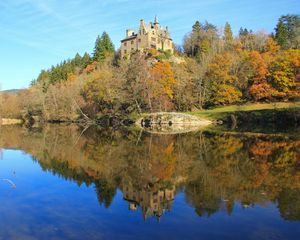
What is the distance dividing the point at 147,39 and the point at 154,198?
10077 centimetres

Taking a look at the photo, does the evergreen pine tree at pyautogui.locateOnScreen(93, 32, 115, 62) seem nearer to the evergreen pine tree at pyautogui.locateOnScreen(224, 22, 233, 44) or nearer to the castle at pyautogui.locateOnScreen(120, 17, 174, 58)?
the castle at pyautogui.locateOnScreen(120, 17, 174, 58)

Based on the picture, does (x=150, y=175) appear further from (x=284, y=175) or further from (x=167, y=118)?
(x=167, y=118)

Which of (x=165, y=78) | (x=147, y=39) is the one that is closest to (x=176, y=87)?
(x=165, y=78)

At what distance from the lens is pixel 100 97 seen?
75.2m

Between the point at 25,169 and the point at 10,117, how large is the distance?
92953mm

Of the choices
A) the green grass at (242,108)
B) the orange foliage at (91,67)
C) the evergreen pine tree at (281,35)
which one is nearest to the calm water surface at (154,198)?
the green grass at (242,108)

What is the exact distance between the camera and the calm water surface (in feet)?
29.8

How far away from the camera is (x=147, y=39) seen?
109 m

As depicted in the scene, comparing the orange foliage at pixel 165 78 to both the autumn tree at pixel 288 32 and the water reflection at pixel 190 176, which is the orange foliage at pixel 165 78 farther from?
the water reflection at pixel 190 176

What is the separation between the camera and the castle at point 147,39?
109 meters

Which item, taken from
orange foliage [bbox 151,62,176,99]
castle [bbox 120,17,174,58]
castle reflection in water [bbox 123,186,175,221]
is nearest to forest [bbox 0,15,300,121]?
orange foliage [bbox 151,62,176,99]

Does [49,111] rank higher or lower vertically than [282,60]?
lower

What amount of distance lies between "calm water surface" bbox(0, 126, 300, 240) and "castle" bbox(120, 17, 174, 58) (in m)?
92.0

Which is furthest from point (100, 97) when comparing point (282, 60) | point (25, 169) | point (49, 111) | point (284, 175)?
point (284, 175)
